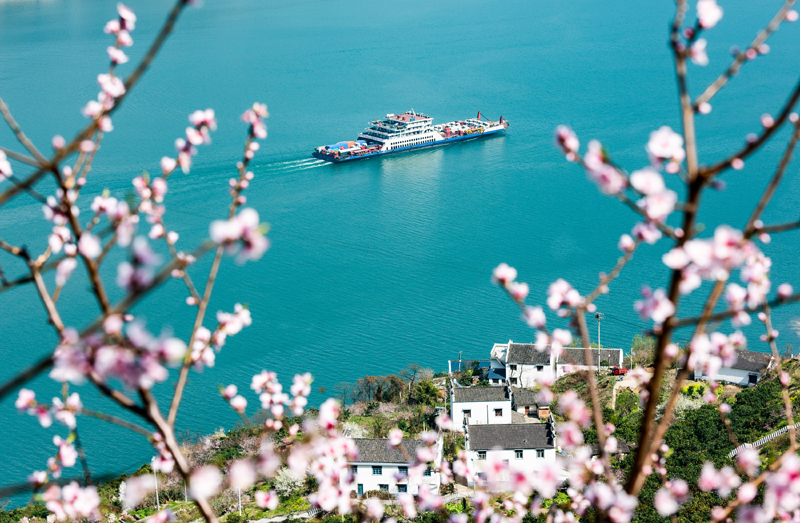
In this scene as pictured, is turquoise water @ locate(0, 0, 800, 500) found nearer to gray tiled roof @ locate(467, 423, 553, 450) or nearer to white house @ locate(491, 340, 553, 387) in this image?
white house @ locate(491, 340, 553, 387)

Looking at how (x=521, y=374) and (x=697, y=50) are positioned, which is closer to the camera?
(x=697, y=50)

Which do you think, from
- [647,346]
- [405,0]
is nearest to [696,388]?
[647,346]

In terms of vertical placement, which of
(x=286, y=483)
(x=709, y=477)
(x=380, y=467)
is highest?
(x=380, y=467)

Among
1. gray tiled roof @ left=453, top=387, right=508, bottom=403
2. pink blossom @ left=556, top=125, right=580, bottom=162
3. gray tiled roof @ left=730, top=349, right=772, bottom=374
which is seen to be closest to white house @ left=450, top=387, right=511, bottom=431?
gray tiled roof @ left=453, top=387, right=508, bottom=403

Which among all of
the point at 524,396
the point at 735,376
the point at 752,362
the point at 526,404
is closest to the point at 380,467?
the point at 526,404

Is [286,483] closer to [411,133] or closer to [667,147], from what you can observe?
[667,147]

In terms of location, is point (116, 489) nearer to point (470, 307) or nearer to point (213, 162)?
point (470, 307)

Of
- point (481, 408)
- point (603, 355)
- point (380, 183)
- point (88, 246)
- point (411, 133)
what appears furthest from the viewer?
point (411, 133)

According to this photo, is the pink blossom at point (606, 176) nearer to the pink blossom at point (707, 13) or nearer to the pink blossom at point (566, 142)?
the pink blossom at point (566, 142)
